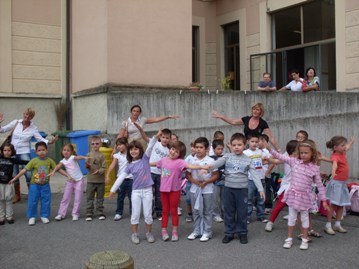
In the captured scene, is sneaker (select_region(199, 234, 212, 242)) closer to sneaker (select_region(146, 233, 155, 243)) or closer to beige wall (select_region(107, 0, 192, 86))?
sneaker (select_region(146, 233, 155, 243))

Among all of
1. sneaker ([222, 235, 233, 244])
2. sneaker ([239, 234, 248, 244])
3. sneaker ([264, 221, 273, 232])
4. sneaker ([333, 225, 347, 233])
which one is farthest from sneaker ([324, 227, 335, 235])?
sneaker ([222, 235, 233, 244])

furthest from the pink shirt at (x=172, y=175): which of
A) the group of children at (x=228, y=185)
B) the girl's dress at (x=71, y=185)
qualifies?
the girl's dress at (x=71, y=185)

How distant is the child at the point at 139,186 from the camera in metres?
5.75

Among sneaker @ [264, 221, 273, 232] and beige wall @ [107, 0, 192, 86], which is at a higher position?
beige wall @ [107, 0, 192, 86]

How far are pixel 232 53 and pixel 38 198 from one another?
38.0ft

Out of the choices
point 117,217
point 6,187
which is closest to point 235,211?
point 117,217

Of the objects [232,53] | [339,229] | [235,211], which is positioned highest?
[232,53]

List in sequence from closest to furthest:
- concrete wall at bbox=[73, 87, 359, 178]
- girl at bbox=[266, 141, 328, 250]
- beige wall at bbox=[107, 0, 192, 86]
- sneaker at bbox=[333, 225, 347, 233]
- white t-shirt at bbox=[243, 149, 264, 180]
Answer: girl at bbox=[266, 141, 328, 250] < sneaker at bbox=[333, 225, 347, 233] < white t-shirt at bbox=[243, 149, 264, 180] < concrete wall at bbox=[73, 87, 359, 178] < beige wall at bbox=[107, 0, 192, 86]

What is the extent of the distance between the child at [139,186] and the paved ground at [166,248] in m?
0.22

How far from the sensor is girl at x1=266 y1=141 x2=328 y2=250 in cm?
546

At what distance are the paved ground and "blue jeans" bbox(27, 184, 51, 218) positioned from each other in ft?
A: 0.57

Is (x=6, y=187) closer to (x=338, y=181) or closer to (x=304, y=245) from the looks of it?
→ (x=304, y=245)

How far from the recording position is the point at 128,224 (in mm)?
6555

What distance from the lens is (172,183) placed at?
19.1 ft
